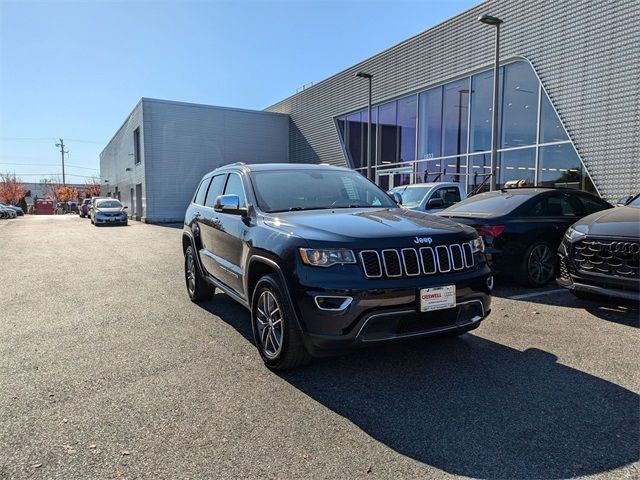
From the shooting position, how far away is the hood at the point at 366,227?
11.3 ft

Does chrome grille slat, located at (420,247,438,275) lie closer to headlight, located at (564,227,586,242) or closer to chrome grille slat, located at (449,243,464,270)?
chrome grille slat, located at (449,243,464,270)

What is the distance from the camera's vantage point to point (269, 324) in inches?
154

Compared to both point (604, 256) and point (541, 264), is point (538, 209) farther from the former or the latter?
point (604, 256)

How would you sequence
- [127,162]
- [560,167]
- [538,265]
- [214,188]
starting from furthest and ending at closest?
[127,162], [560,167], [538,265], [214,188]

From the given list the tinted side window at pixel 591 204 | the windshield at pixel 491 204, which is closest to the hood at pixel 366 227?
the windshield at pixel 491 204

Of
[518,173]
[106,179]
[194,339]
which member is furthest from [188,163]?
[106,179]

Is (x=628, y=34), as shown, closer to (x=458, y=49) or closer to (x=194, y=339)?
(x=458, y=49)

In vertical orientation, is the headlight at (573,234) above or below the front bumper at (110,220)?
above

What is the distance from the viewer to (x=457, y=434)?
2822mm

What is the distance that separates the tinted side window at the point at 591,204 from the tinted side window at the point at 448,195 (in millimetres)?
3508

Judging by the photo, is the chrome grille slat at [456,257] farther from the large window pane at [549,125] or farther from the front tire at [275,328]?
the large window pane at [549,125]

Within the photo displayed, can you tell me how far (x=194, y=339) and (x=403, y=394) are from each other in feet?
7.63

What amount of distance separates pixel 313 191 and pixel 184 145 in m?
28.3

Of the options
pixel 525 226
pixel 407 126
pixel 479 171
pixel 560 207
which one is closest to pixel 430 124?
pixel 407 126
